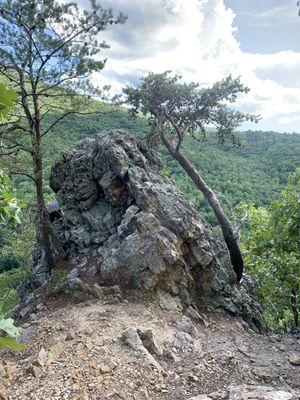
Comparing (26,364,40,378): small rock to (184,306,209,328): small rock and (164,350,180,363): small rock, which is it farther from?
(184,306,209,328): small rock

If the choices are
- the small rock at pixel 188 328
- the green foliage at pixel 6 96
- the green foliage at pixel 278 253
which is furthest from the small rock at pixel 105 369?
the green foliage at pixel 6 96

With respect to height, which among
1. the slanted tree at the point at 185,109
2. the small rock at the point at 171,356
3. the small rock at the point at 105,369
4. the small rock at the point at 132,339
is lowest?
the small rock at the point at 171,356

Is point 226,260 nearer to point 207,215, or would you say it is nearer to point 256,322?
point 256,322

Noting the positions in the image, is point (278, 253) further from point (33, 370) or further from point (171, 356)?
point (33, 370)

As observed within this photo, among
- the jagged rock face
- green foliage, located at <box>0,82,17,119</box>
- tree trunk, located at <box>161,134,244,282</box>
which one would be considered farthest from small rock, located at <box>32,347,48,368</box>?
tree trunk, located at <box>161,134,244,282</box>

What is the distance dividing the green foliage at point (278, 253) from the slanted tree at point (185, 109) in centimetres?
235

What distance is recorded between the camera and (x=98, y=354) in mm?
6066

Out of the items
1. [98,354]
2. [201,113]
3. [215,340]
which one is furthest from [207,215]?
[98,354]

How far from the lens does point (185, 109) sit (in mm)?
12672

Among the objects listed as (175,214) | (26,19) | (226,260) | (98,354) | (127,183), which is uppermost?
(26,19)

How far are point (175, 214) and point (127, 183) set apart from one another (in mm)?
1618

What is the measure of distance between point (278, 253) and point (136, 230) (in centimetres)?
342

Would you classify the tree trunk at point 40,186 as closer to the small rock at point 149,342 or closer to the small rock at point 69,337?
the small rock at point 69,337

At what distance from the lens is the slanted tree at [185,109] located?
1217cm
